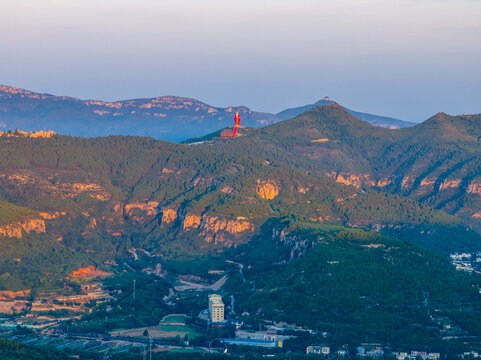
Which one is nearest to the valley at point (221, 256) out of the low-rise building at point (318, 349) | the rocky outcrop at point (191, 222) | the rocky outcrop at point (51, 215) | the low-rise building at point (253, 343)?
the rocky outcrop at point (191, 222)

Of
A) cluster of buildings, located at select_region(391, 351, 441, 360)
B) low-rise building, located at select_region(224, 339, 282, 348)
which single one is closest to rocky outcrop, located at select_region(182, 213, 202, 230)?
low-rise building, located at select_region(224, 339, 282, 348)

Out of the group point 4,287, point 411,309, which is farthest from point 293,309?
point 4,287

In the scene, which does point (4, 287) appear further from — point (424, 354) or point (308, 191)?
point (308, 191)

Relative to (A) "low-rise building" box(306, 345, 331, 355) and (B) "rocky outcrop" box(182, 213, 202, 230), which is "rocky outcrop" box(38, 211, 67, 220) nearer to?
(B) "rocky outcrop" box(182, 213, 202, 230)

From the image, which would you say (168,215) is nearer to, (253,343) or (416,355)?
(253,343)

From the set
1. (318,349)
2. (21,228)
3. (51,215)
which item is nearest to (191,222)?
(51,215)

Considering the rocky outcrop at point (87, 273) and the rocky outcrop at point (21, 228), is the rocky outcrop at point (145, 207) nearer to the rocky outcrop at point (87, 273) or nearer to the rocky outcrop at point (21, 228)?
the rocky outcrop at point (21, 228)
